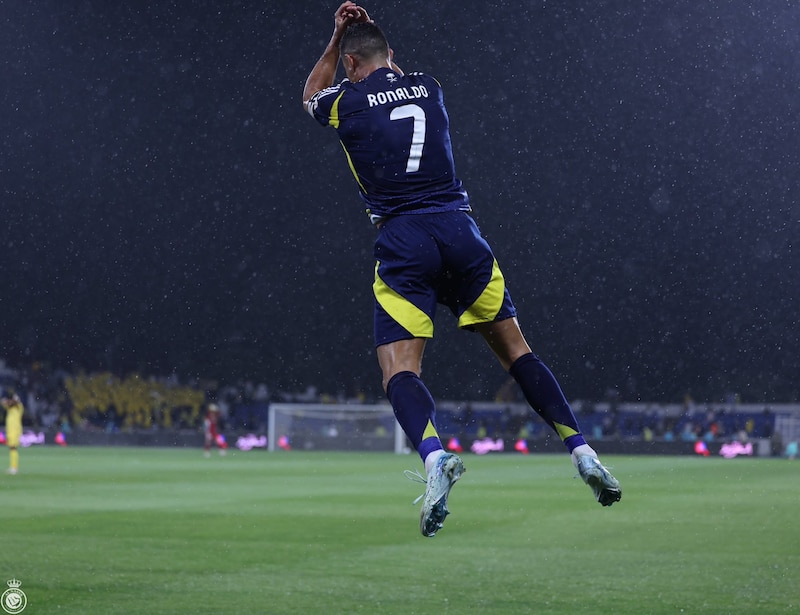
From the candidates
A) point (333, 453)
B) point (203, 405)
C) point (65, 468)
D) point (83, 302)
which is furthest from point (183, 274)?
point (65, 468)

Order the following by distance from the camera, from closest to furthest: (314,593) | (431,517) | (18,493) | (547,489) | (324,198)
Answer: (431,517) < (314,593) < (18,493) < (547,489) < (324,198)

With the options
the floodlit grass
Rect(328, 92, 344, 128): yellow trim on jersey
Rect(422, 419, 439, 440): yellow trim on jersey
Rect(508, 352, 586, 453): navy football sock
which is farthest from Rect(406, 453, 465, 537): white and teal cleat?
the floodlit grass

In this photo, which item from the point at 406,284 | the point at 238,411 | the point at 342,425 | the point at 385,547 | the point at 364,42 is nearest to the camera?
the point at 406,284

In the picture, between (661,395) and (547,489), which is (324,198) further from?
(547,489)

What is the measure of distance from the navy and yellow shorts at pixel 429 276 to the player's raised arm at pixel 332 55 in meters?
0.74

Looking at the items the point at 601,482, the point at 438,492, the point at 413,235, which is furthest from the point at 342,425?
the point at 438,492

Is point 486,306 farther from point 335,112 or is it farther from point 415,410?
point 335,112

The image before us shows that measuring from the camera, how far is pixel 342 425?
37469 mm

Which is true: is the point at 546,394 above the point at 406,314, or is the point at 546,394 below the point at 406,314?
below

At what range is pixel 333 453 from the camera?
3631 centimetres

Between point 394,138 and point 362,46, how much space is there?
0.50 m

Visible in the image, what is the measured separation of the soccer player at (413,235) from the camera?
15.2 feet

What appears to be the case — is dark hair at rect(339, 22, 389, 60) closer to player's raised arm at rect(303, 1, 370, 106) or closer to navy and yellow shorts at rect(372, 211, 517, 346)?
player's raised arm at rect(303, 1, 370, 106)

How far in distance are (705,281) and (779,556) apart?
29.6 metres
